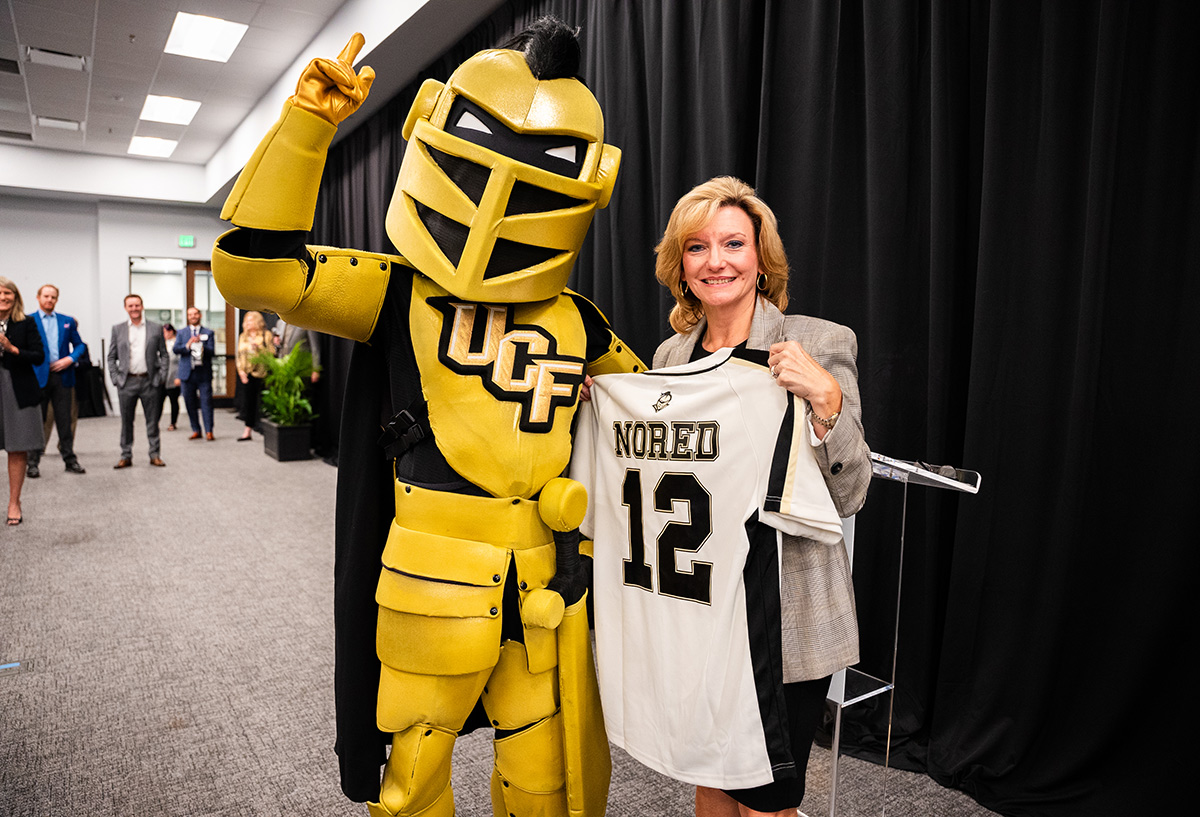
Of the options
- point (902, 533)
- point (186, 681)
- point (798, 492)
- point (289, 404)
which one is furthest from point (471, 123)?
point (289, 404)

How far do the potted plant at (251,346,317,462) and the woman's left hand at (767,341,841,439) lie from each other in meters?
6.83

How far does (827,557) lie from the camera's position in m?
1.37

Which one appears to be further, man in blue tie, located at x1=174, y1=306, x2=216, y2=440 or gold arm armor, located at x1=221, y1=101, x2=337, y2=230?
man in blue tie, located at x1=174, y1=306, x2=216, y2=440

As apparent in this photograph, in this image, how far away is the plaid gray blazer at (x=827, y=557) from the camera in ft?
4.32

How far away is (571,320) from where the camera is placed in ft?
5.03

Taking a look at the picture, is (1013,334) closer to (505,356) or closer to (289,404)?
(505,356)

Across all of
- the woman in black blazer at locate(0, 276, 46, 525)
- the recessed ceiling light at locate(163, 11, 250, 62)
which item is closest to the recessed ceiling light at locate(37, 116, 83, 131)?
the recessed ceiling light at locate(163, 11, 250, 62)

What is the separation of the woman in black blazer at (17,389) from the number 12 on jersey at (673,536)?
4.67m

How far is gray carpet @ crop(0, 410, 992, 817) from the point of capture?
81.3 inches

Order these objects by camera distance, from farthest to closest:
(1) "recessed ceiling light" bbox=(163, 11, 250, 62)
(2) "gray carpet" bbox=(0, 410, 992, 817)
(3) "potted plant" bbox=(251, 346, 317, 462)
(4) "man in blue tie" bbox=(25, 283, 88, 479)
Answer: (3) "potted plant" bbox=(251, 346, 317, 462) → (1) "recessed ceiling light" bbox=(163, 11, 250, 62) → (4) "man in blue tie" bbox=(25, 283, 88, 479) → (2) "gray carpet" bbox=(0, 410, 992, 817)

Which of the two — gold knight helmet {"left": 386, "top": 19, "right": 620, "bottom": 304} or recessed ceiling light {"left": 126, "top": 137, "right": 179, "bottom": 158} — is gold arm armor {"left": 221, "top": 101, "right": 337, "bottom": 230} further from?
recessed ceiling light {"left": 126, "top": 137, "right": 179, "bottom": 158}

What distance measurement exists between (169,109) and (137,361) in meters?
3.68

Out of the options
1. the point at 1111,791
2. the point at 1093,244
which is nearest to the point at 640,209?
the point at 1093,244

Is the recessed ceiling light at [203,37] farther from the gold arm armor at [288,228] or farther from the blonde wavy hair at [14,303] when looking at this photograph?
the gold arm armor at [288,228]
